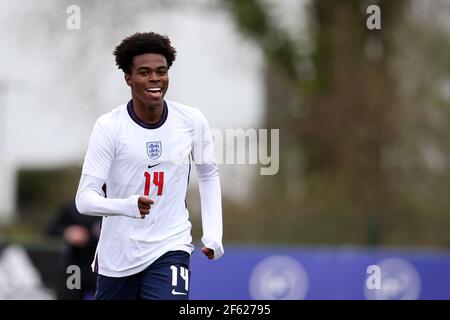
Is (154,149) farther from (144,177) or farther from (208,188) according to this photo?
(208,188)

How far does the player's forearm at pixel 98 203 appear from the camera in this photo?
7.14 meters

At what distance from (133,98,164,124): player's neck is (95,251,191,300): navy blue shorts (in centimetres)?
90

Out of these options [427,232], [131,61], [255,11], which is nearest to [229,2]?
[255,11]

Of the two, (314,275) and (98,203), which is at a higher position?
(98,203)

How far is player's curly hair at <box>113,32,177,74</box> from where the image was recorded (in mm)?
7590

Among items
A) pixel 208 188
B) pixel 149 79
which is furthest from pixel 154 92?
pixel 208 188

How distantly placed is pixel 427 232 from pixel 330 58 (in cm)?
605

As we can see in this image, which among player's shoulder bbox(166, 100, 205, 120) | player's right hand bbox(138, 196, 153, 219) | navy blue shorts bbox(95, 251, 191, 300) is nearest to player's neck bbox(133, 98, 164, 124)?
player's shoulder bbox(166, 100, 205, 120)

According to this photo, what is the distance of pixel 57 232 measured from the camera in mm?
13594

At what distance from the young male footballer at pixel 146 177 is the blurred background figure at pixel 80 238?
5321 mm

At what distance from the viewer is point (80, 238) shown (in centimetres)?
1291

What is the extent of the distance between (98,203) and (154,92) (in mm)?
841

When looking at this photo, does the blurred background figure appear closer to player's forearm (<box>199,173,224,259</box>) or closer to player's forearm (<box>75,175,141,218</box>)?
player's forearm (<box>199,173,224,259</box>)

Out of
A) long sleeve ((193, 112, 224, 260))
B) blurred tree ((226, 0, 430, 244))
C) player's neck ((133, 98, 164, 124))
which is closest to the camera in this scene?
player's neck ((133, 98, 164, 124))
